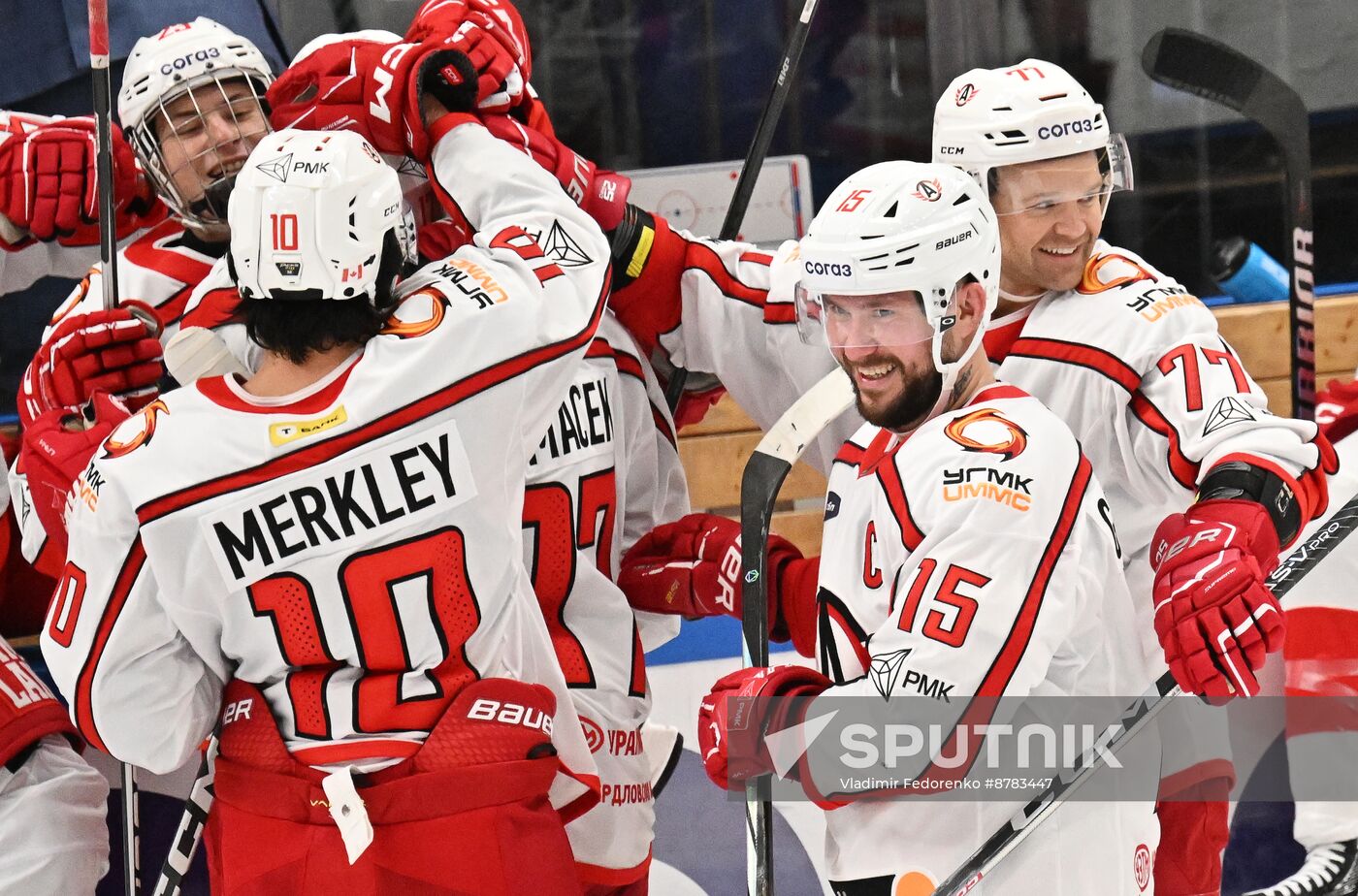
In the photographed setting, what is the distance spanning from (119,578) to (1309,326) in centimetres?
174

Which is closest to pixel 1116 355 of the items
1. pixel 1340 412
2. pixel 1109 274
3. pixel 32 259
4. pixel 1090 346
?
pixel 1090 346

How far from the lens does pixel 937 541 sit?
5.71 ft

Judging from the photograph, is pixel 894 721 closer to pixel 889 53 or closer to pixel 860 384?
pixel 860 384

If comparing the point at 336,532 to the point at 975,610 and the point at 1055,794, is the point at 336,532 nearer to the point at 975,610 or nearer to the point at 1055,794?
the point at 975,610

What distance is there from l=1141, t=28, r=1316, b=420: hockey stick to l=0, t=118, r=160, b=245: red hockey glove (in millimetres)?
1551

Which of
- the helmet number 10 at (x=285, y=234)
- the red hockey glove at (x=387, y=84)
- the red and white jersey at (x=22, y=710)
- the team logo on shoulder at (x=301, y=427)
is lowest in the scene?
the red and white jersey at (x=22, y=710)

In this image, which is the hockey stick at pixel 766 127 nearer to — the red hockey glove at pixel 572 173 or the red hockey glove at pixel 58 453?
the red hockey glove at pixel 572 173

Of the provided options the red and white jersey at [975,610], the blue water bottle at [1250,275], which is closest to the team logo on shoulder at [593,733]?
the red and white jersey at [975,610]

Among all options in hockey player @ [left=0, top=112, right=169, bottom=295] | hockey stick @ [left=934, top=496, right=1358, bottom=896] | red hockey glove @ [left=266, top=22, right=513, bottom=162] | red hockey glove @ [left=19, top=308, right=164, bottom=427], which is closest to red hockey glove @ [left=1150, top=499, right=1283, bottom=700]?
hockey stick @ [left=934, top=496, right=1358, bottom=896]

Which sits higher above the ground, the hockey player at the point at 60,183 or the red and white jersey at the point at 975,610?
the hockey player at the point at 60,183

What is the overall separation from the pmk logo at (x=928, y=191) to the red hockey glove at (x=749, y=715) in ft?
1.81

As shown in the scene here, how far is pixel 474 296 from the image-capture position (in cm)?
196

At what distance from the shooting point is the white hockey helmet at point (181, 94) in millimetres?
2379

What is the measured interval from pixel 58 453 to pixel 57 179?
639mm
